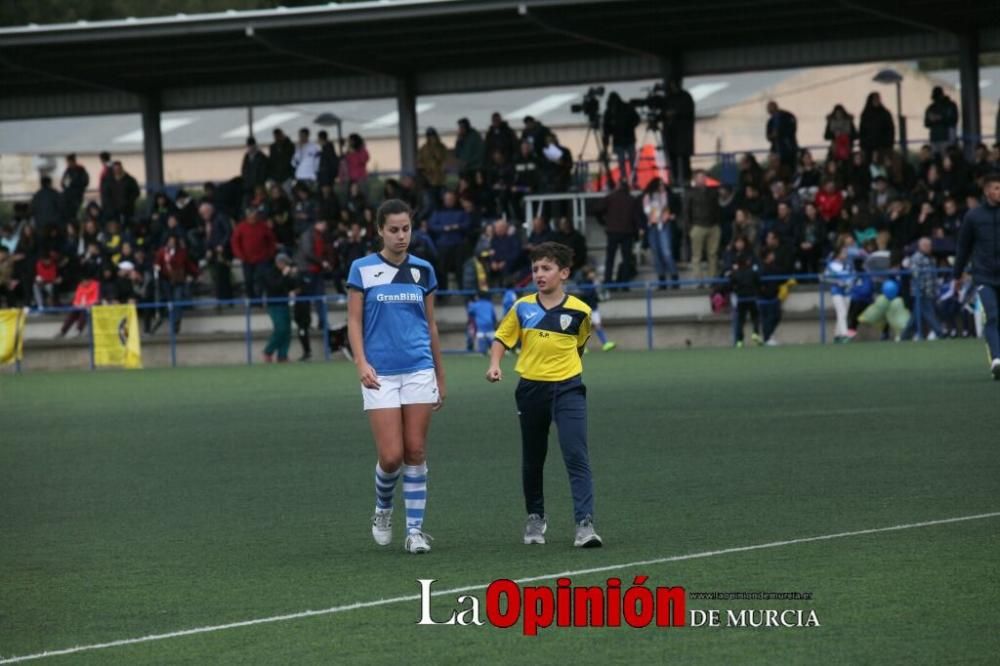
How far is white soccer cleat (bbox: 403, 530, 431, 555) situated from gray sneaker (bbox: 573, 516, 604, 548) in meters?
0.75

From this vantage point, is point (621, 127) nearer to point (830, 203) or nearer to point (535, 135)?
point (535, 135)

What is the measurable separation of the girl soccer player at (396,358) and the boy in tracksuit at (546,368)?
0.38 metres

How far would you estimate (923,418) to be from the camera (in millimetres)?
15648

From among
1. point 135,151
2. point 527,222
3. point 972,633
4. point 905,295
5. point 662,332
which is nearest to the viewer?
point 972,633

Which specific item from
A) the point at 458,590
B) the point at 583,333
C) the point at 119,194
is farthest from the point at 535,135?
the point at 458,590

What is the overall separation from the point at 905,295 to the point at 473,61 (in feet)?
38.6

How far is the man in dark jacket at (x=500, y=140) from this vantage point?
113 feet

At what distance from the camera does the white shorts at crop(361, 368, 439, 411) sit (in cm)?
930

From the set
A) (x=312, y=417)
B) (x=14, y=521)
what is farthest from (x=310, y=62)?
(x=14, y=521)

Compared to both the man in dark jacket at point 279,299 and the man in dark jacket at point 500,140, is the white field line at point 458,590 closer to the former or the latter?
the man in dark jacket at point 279,299

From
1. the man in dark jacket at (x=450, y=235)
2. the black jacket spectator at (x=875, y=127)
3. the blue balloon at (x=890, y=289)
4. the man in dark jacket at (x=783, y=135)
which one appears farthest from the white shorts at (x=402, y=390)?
the man in dark jacket at (x=783, y=135)

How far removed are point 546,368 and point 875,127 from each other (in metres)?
23.8

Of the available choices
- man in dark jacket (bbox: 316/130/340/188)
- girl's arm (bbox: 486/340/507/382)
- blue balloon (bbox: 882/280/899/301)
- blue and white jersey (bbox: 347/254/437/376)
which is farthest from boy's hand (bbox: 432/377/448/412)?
man in dark jacket (bbox: 316/130/340/188)

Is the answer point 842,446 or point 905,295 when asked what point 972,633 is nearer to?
point 842,446
